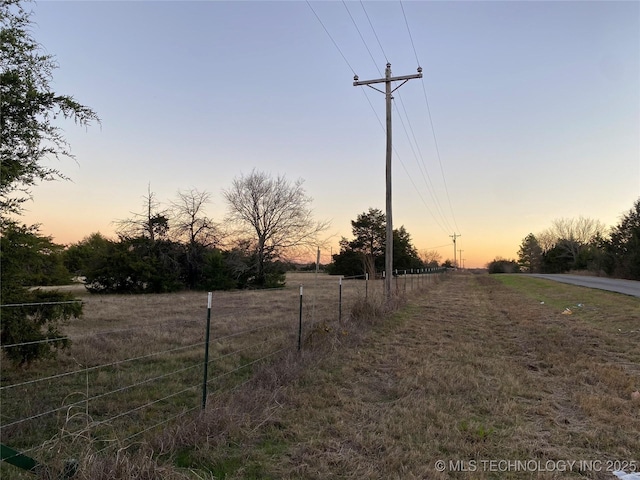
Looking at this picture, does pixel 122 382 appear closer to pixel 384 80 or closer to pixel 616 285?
pixel 384 80

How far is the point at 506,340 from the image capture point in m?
9.04

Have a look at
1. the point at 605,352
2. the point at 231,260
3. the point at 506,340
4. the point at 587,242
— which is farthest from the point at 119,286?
the point at 587,242

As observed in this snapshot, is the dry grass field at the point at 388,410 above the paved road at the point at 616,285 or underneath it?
underneath

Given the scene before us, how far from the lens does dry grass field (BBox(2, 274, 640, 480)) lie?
338 cm

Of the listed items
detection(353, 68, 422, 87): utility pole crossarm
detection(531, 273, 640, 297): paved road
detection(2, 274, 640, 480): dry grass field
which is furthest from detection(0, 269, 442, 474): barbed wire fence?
detection(531, 273, 640, 297): paved road

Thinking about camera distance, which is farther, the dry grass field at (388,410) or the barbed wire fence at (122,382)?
the barbed wire fence at (122,382)

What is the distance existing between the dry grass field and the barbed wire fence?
0.21ft

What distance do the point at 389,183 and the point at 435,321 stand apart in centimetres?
578

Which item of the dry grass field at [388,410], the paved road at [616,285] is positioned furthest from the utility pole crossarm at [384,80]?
the paved road at [616,285]

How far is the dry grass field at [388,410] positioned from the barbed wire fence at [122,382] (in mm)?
64

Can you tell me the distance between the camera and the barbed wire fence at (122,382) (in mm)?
4156

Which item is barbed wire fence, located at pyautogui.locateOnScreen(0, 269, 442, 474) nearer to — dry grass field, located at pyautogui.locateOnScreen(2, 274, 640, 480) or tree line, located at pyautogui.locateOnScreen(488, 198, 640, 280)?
dry grass field, located at pyautogui.locateOnScreen(2, 274, 640, 480)

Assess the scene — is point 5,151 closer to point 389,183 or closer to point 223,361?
point 223,361

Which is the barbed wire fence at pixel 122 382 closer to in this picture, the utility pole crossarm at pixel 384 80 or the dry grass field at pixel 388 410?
the dry grass field at pixel 388 410
